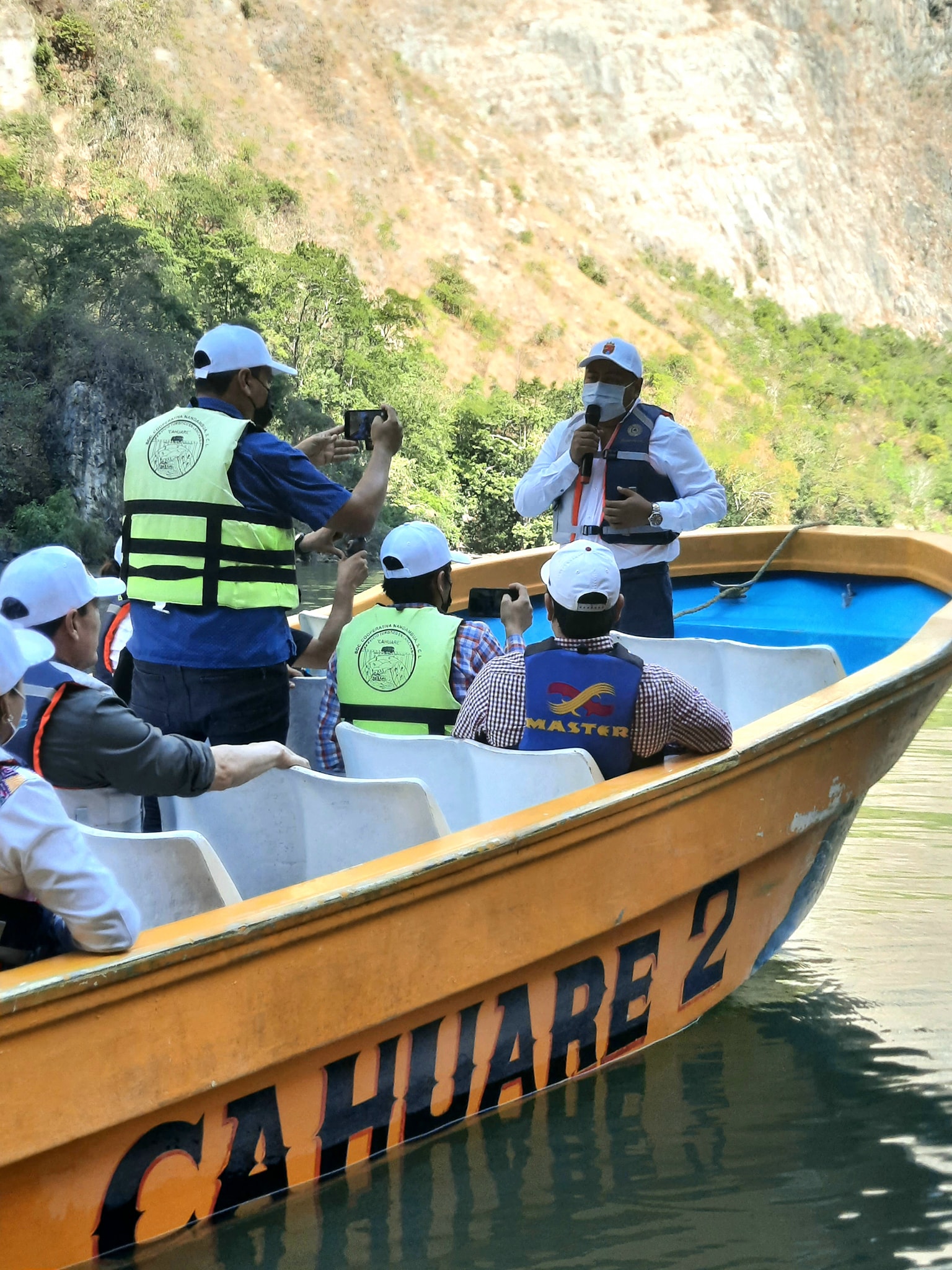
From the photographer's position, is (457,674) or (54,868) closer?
(54,868)

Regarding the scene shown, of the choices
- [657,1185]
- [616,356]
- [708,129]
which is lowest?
[657,1185]

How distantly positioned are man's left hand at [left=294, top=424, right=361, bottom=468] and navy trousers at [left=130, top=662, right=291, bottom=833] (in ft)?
2.00

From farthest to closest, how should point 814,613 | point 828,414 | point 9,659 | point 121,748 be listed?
1. point 828,414
2. point 814,613
3. point 121,748
4. point 9,659

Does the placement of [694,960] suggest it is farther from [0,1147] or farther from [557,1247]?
[0,1147]

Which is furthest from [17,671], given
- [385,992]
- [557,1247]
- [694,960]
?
[694,960]

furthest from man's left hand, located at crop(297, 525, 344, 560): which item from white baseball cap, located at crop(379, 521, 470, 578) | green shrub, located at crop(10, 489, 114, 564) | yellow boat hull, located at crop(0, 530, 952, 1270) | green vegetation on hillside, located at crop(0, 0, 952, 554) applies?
green vegetation on hillside, located at crop(0, 0, 952, 554)

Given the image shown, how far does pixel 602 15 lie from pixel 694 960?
158 ft

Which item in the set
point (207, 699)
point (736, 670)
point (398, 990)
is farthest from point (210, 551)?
point (736, 670)

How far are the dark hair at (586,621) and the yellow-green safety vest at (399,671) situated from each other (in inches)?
16.3

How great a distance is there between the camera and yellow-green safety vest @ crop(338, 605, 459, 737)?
3.42 m

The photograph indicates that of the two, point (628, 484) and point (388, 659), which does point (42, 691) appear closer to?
point (388, 659)

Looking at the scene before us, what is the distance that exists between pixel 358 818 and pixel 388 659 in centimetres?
67

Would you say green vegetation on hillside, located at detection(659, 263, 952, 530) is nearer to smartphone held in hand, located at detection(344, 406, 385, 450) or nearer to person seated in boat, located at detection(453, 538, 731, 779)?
smartphone held in hand, located at detection(344, 406, 385, 450)

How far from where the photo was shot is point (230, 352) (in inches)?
125
